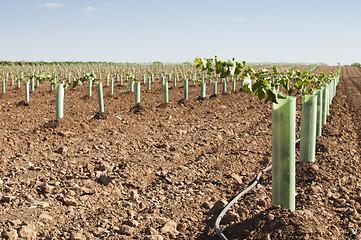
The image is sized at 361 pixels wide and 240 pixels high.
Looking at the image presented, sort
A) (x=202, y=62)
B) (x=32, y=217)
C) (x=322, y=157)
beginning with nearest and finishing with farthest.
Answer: (x=202, y=62) → (x=32, y=217) → (x=322, y=157)

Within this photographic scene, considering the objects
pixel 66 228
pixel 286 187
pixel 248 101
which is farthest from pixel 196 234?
pixel 248 101

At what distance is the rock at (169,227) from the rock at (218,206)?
0.57 meters

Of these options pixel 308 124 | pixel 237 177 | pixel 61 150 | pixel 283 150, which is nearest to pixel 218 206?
pixel 237 177

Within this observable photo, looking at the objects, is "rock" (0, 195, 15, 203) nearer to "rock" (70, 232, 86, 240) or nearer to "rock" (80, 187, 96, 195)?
"rock" (80, 187, 96, 195)

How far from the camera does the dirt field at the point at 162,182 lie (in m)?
3.80

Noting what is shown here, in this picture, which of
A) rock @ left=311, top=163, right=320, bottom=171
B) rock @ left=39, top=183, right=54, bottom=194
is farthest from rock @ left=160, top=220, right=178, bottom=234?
rock @ left=311, top=163, right=320, bottom=171

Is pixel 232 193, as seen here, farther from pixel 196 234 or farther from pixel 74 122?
pixel 74 122

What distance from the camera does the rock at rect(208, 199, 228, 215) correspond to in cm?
434

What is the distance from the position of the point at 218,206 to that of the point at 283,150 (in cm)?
123

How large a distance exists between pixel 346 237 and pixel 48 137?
5.97 m

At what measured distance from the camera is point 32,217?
162 inches

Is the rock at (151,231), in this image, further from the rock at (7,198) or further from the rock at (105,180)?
the rock at (7,198)

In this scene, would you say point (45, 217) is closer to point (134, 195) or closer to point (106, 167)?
point (134, 195)

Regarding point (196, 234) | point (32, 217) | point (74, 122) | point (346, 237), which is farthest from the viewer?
point (74, 122)
